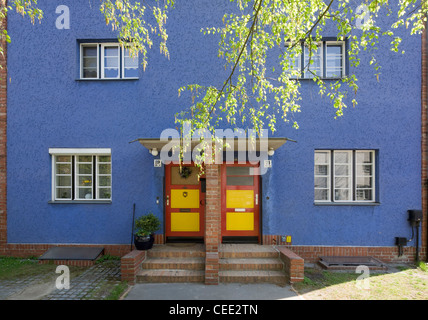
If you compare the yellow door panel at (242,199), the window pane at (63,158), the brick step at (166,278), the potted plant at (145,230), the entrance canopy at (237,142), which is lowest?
the brick step at (166,278)

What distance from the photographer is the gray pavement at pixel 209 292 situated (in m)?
4.69

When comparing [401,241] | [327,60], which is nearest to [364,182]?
[401,241]

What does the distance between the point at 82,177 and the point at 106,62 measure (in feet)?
10.5

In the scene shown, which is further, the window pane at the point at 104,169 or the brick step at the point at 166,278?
the window pane at the point at 104,169

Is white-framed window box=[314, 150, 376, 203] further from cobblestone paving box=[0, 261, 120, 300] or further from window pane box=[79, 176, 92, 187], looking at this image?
window pane box=[79, 176, 92, 187]

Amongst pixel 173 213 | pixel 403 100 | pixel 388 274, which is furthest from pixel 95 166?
pixel 403 100

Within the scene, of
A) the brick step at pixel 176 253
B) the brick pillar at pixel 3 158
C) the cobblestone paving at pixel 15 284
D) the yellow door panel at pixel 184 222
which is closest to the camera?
the cobblestone paving at pixel 15 284

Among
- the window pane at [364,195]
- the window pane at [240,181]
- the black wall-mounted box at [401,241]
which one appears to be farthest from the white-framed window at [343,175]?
the window pane at [240,181]

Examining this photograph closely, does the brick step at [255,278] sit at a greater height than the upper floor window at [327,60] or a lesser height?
lesser

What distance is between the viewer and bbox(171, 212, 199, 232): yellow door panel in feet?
22.2

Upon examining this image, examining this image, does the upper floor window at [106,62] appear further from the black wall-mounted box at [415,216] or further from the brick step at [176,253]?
the black wall-mounted box at [415,216]

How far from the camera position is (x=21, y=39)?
676cm

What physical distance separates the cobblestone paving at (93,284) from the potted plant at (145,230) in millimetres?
782

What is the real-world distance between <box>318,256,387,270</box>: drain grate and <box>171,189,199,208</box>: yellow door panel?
347 centimetres
